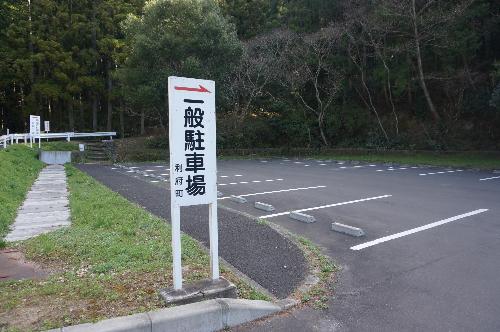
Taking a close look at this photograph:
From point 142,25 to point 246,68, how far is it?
5678 mm

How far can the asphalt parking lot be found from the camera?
Answer: 323 centimetres

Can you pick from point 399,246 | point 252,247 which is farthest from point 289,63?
point 252,247

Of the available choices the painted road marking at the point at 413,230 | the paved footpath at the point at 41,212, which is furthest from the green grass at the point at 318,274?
the paved footpath at the point at 41,212

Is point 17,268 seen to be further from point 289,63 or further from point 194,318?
point 289,63

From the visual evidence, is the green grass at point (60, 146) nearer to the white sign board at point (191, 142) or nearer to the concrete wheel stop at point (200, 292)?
the white sign board at point (191, 142)

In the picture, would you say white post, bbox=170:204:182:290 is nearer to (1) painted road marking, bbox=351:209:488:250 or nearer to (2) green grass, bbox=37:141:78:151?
(1) painted road marking, bbox=351:209:488:250

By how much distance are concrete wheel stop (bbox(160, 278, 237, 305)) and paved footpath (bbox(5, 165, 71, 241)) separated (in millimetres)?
3340

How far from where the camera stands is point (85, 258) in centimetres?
449

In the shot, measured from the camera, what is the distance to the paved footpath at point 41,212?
19.6 ft

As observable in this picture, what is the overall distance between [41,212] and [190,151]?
5.02 meters

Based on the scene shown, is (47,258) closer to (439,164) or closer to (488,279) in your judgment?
(488,279)

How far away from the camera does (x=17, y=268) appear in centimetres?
435

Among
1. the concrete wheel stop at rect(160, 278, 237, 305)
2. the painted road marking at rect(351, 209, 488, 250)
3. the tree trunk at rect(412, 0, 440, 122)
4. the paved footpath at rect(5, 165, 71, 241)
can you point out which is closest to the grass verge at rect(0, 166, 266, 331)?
the concrete wheel stop at rect(160, 278, 237, 305)

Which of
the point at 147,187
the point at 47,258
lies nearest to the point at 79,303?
the point at 47,258
